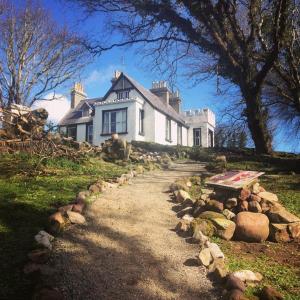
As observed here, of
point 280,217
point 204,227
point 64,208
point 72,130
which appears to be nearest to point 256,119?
point 280,217

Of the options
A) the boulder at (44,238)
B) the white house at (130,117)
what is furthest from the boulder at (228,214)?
the white house at (130,117)

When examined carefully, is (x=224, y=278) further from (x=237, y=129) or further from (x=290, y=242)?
(x=237, y=129)

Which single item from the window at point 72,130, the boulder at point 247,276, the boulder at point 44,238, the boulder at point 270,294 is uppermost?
the window at point 72,130

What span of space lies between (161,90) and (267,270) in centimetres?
3016

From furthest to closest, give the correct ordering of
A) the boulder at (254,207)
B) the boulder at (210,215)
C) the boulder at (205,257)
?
the boulder at (254,207), the boulder at (210,215), the boulder at (205,257)

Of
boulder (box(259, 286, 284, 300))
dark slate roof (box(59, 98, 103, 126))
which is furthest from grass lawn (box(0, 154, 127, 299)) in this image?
dark slate roof (box(59, 98, 103, 126))

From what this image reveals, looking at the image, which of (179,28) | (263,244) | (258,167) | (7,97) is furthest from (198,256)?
(7,97)

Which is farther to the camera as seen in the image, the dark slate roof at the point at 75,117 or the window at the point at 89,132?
the dark slate roof at the point at 75,117

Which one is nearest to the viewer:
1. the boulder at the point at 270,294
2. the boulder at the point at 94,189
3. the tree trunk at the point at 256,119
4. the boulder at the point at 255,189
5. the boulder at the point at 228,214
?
the boulder at the point at 270,294

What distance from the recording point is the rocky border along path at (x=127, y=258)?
182 inches

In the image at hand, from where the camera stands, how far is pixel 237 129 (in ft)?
59.8

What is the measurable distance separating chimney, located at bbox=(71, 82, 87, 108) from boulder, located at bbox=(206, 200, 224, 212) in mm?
29663

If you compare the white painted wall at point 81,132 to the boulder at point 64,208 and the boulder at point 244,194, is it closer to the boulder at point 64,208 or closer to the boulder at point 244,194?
the boulder at point 64,208

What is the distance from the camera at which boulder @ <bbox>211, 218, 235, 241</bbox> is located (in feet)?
21.2
